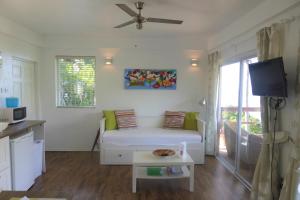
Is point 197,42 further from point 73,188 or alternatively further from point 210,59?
point 73,188

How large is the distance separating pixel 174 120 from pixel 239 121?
1.48m

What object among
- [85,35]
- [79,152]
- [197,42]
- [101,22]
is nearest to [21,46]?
[85,35]

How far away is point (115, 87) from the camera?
4.91 metres

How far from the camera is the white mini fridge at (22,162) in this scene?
2693 mm

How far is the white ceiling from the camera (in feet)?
9.36

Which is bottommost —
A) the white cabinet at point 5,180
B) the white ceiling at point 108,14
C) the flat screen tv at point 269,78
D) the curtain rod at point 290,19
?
the white cabinet at point 5,180

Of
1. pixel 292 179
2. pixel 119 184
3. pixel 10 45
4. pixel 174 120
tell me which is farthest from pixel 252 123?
pixel 10 45

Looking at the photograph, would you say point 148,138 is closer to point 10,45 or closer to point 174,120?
point 174,120

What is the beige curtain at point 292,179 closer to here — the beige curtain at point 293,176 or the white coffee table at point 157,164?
the beige curtain at point 293,176

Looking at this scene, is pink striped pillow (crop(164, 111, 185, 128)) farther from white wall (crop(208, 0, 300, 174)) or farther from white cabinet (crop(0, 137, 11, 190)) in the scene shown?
white cabinet (crop(0, 137, 11, 190))

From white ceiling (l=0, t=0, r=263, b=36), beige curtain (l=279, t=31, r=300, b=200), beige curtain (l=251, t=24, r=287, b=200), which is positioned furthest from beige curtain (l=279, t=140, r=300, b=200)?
white ceiling (l=0, t=0, r=263, b=36)

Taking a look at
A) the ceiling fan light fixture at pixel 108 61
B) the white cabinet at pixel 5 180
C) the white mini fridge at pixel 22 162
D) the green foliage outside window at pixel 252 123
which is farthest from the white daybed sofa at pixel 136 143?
the white cabinet at pixel 5 180

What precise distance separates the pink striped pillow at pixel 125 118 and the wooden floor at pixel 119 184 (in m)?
0.91

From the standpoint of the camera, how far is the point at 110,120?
4.54m
